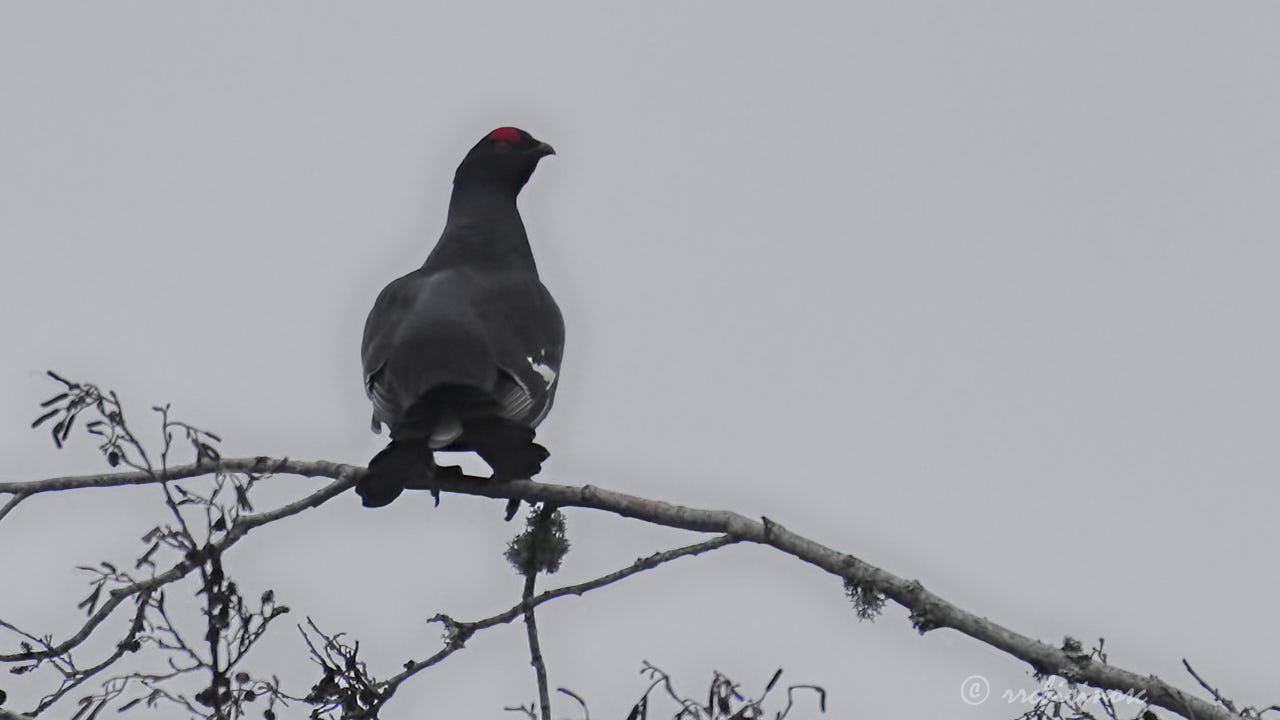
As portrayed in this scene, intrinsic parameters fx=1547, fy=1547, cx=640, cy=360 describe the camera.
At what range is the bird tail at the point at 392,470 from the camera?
16.7 ft

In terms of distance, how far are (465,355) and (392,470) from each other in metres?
0.88

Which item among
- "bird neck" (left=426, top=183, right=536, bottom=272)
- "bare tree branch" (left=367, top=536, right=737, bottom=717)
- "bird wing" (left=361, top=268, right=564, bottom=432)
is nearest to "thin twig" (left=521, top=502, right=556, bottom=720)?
"bare tree branch" (left=367, top=536, right=737, bottom=717)

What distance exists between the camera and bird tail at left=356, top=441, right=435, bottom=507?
5082 mm

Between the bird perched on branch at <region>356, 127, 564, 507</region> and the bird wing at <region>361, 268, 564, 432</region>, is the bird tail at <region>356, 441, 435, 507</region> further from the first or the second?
the bird wing at <region>361, 268, 564, 432</region>

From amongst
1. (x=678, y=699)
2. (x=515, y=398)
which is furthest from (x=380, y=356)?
(x=678, y=699)

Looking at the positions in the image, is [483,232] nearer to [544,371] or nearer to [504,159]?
[504,159]

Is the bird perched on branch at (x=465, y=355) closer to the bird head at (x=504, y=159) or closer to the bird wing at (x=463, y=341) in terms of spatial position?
the bird wing at (x=463, y=341)

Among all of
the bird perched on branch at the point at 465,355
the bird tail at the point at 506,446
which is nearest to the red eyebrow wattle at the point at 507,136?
the bird perched on branch at the point at 465,355

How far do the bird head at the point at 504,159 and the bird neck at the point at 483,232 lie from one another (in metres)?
0.07

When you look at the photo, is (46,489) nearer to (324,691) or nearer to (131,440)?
(131,440)

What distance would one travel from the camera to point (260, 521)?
14.9ft

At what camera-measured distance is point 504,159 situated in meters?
8.25

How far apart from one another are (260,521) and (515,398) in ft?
5.22

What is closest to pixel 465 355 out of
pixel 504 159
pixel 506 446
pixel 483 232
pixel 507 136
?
pixel 506 446
